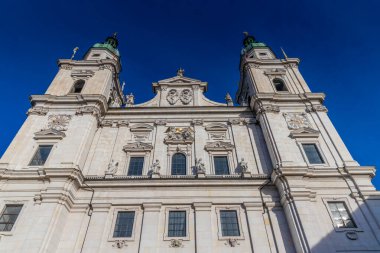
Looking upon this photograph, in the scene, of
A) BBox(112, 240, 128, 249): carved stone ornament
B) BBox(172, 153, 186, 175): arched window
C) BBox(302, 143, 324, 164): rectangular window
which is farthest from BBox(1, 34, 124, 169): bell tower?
BBox(302, 143, 324, 164): rectangular window

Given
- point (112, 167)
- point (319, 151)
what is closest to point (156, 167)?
point (112, 167)

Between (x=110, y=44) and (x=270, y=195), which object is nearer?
(x=270, y=195)

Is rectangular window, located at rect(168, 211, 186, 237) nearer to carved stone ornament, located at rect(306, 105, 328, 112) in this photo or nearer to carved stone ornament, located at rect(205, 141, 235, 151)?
carved stone ornament, located at rect(205, 141, 235, 151)

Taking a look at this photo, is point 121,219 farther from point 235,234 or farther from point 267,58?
point 267,58

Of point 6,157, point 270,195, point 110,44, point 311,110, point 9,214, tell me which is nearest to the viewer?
point 9,214

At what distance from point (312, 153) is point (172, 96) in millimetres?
14218

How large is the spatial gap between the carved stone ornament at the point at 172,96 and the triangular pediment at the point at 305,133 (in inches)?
461

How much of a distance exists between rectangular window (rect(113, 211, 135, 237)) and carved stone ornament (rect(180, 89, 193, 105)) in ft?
42.6

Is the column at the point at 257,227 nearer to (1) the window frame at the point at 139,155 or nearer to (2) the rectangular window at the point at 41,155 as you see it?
(1) the window frame at the point at 139,155

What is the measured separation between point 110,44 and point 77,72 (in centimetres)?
1073

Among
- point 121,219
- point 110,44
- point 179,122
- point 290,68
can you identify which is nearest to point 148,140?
point 179,122

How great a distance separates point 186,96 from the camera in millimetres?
27719

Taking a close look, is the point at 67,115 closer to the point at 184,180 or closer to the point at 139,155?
the point at 139,155

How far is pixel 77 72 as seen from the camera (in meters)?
29.2
